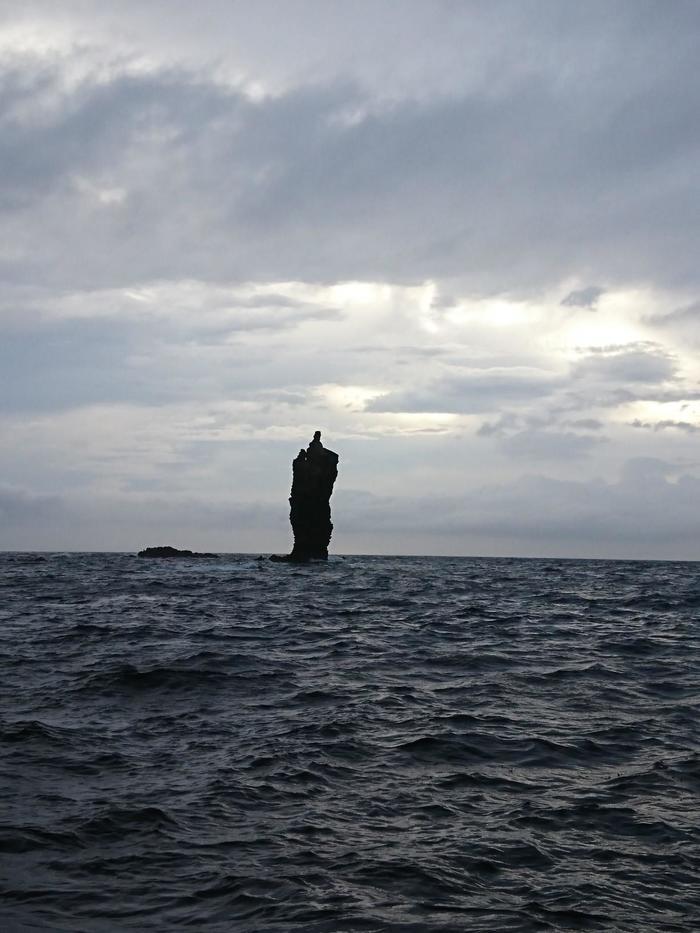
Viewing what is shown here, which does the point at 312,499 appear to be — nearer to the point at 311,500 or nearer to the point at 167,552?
the point at 311,500

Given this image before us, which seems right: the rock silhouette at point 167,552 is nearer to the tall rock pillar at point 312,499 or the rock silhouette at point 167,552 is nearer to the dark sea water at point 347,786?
the tall rock pillar at point 312,499

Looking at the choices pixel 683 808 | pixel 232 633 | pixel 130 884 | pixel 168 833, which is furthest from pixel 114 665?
pixel 683 808

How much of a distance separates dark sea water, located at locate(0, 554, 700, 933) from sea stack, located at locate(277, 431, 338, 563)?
82684 millimetres

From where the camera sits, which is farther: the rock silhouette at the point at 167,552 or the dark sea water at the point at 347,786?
the rock silhouette at the point at 167,552

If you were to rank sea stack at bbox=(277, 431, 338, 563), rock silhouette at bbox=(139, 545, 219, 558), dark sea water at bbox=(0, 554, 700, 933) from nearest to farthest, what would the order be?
dark sea water at bbox=(0, 554, 700, 933) < sea stack at bbox=(277, 431, 338, 563) < rock silhouette at bbox=(139, 545, 219, 558)

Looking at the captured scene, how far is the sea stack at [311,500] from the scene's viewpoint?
353 ft

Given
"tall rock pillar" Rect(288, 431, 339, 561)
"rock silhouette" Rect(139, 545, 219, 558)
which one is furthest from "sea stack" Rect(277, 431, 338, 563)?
"rock silhouette" Rect(139, 545, 219, 558)

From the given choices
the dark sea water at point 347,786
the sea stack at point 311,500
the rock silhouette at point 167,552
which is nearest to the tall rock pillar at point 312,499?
the sea stack at point 311,500

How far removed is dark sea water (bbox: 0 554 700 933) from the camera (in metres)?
7.61

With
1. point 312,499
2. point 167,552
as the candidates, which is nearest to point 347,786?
point 312,499

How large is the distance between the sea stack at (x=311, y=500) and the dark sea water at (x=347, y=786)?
3255 inches

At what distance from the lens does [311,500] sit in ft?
353

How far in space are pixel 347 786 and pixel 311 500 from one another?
96.6 m

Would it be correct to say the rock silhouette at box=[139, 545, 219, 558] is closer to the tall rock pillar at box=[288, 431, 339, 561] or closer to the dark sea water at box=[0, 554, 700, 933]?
the tall rock pillar at box=[288, 431, 339, 561]
